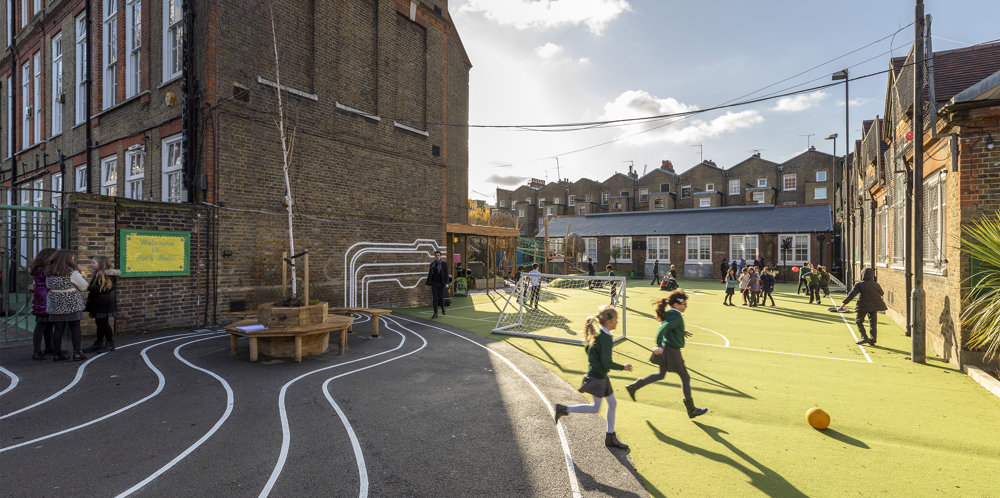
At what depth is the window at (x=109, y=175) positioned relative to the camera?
14.0 meters

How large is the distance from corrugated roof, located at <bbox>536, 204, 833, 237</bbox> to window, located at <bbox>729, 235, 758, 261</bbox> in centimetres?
50

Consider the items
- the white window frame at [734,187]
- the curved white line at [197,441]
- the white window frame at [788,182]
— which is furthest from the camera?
the white window frame at [734,187]

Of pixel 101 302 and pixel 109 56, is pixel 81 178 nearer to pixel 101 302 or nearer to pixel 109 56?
pixel 109 56

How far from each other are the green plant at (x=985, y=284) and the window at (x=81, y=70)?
896 inches

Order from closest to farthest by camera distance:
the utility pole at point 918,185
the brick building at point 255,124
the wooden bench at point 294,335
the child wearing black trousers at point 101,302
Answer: the wooden bench at point 294,335, the child wearing black trousers at point 101,302, the utility pole at point 918,185, the brick building at point 255,124

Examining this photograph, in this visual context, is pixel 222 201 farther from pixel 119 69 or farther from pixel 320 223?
pixel 119 69

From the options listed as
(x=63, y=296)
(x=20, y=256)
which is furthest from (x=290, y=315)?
(x=20, y=256)

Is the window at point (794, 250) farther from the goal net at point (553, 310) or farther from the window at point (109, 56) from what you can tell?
the window at point (109, 56)

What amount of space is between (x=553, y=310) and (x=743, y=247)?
76.1 feet

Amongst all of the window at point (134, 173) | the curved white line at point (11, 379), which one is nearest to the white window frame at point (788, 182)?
the window at point (134, 173)

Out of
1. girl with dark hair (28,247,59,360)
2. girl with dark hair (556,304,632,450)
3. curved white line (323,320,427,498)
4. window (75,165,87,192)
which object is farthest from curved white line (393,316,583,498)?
window (75,165,87,192)

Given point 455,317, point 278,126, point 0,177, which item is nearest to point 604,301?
point 455,317

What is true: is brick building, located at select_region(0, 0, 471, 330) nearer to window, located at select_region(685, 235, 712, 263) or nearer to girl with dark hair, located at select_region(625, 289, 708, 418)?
girl with dark hair, located at select_region(625, 289, 708, 418)

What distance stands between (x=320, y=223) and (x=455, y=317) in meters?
4.75
